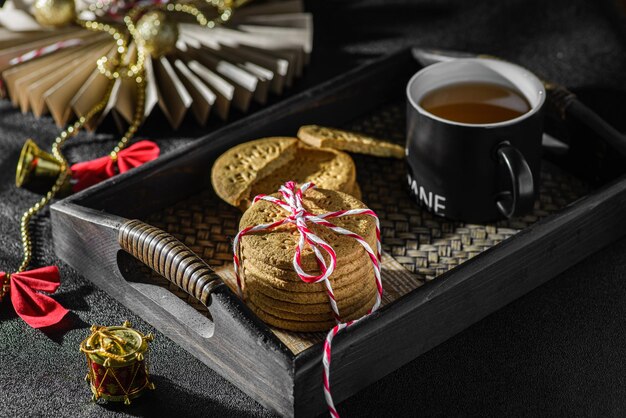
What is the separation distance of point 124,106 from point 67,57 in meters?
0.11

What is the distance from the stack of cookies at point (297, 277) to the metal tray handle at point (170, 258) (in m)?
0.04

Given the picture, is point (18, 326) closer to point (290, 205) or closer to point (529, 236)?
point (290, 205)

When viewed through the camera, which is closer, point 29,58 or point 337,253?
point 337,253

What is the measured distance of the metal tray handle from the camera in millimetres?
875

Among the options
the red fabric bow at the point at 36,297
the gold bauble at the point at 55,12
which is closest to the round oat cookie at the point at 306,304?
the red fabric bow at the point at 36,297

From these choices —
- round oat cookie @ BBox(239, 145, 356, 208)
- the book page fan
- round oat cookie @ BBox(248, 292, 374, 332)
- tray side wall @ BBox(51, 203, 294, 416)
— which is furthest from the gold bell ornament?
round oat cookie @ BBox(248, 292, 374, 332)

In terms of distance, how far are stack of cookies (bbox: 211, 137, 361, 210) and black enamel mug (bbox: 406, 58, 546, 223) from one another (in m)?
0.08

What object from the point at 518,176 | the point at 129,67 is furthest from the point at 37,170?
the point at 518,176

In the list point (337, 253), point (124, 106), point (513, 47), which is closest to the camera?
point (337, 253)

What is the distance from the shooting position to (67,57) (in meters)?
1.26

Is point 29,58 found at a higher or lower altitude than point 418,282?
higher

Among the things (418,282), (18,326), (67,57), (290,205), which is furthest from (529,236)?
(67,57)

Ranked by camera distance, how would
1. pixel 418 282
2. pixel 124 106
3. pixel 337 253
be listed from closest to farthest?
pixel 337 253
pixel 418 282
pixel 124 106

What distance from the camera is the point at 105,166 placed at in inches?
46.0
